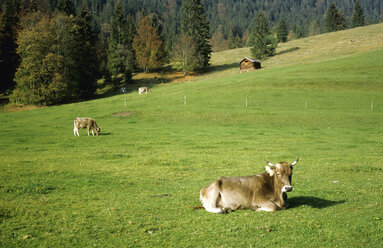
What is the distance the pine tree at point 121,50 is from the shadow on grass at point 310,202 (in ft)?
248

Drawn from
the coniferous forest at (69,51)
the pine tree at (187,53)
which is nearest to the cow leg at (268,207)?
the coniferous forest at (69,51)

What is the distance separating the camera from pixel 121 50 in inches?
3516

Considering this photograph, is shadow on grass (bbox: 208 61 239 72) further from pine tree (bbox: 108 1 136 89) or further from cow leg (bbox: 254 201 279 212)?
cow leg (bbox: 254 201 279 212)

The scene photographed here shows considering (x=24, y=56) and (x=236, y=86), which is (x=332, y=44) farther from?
(x=24, y=56)

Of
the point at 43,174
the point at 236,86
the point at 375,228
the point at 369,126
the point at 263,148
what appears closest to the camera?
the point at 375,228

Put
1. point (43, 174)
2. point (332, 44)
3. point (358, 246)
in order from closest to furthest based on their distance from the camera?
point (358, 246) < point (43, 174) < point (332, 44)

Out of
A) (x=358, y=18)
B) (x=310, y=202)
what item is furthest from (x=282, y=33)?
(x=310, y=202)

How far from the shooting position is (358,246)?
A: 6934 millimetres

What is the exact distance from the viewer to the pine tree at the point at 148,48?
9650 cm

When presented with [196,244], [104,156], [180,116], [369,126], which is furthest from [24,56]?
[196,244]

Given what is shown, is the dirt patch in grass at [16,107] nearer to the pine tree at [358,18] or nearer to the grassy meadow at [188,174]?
the grassy meadow at [188,174]

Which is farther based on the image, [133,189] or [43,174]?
[43,174]

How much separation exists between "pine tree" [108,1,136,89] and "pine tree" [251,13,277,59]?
40.2 m

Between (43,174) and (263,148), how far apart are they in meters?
14.1
